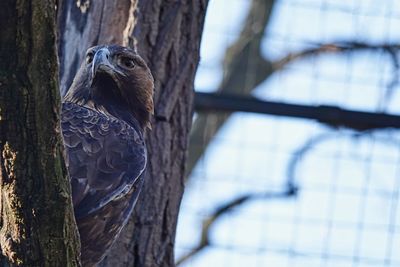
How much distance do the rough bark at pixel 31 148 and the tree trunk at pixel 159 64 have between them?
1762 mm

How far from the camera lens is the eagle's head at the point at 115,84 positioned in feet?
17.5

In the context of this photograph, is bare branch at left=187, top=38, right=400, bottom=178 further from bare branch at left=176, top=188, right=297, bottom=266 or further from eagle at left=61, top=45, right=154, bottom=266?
eagle at left=61, top=45, right=154, bottom=266

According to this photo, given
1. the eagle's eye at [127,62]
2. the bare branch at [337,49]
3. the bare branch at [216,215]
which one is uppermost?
the bare branch at [337,49]

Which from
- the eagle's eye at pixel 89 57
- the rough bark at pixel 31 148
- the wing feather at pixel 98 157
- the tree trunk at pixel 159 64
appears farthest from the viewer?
the tree trunk at pixel 159 64

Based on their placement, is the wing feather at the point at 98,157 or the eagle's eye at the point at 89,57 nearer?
the wing feather at the point at 98,157

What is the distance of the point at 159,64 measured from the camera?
5738 mm

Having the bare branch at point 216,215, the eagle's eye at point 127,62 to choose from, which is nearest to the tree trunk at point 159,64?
the eagle's eye at point 127,62

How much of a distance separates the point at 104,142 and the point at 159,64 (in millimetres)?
976

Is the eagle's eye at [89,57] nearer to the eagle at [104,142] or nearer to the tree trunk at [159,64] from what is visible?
the eagle at [104,142]

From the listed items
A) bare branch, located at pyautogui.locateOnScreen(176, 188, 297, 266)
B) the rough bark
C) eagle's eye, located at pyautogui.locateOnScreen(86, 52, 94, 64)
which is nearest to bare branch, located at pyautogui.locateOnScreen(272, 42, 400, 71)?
bare branch, located at pyautogui.locateOnScreen(176, 188, 297, 266)

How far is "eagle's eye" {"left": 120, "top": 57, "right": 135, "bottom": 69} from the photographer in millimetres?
5422

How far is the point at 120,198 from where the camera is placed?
478 centimetres

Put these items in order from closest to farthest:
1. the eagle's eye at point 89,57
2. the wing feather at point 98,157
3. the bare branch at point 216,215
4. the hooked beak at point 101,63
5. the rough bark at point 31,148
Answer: the rough bark at point 31,148 → the wing feather at point 98,157 → the hooked beak at point 101,63 → the eagle's eye at point 89,57 → the bare branch at point 216,215

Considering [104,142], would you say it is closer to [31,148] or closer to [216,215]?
[31,148]
